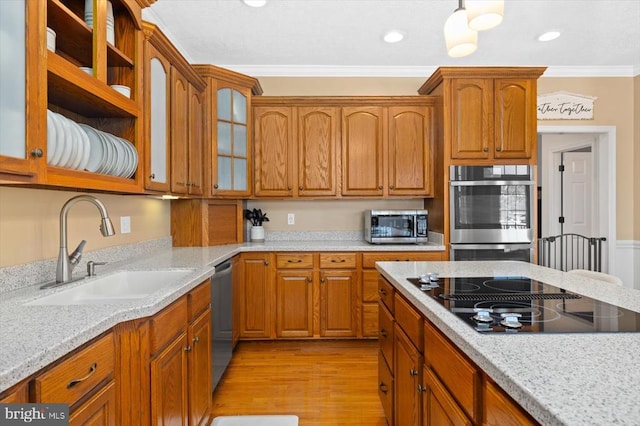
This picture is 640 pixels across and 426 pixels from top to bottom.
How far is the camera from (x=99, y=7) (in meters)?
1.63

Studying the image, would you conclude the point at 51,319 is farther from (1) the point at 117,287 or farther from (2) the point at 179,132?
(2) the point at 179,132

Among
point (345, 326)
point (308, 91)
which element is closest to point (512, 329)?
point (345, 326)

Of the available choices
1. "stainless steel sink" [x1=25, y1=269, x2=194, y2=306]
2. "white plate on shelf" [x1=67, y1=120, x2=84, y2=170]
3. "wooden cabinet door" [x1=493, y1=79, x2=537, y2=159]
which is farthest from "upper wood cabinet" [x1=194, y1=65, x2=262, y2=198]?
"wooden cabinet door" [x1=493, y1=79, x2=537, y2=159]

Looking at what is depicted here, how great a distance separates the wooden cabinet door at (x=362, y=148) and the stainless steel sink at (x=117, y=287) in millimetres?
1995

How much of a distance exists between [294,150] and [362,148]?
668mm

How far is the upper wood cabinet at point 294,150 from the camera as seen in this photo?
3.61 metres

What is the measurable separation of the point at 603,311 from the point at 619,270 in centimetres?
367

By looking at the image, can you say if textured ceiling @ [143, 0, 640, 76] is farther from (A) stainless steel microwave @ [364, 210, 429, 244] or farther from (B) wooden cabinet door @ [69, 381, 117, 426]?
(B) wooden cabinet door @ [69, 381, 117, 426]

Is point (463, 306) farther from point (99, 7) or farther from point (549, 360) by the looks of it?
point (99, 7)

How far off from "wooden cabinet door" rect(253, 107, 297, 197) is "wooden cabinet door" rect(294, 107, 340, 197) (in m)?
0.09

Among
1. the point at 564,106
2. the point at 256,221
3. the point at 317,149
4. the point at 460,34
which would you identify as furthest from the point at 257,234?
the point at 564,106

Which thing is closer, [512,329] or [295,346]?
[512,329]

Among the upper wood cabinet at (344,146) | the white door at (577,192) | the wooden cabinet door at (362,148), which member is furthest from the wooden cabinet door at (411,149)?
the white door at (577,192)

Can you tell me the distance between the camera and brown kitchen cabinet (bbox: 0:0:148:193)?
1.18 meters
